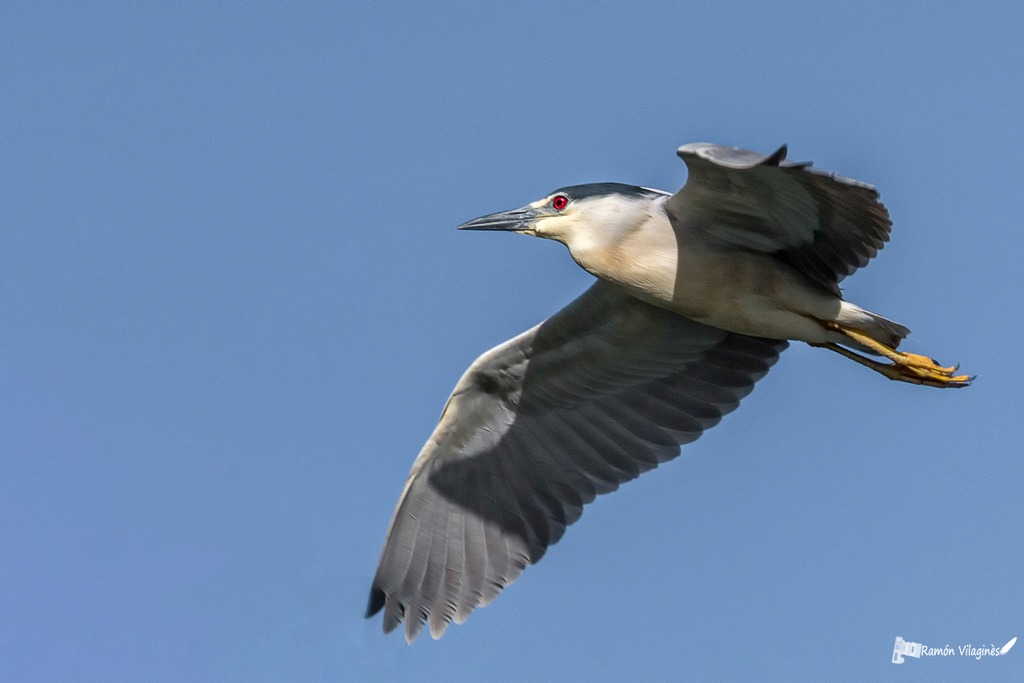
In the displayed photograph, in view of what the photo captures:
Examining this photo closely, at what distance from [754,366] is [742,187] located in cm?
184

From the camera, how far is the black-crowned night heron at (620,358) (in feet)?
23.3

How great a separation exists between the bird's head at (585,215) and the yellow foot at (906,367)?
160 centimetres

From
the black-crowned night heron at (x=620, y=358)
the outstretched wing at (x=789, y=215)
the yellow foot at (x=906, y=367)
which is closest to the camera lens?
the outstretched wing at (x=789, y=215)

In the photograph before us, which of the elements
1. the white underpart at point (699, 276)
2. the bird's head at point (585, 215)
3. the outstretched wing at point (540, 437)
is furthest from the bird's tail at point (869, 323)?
the bird's head at point (585, 215)

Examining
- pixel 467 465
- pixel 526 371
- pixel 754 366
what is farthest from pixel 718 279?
pixel 467 465

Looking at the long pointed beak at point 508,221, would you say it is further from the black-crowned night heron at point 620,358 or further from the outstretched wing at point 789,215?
the outstretched wing at point 789,215

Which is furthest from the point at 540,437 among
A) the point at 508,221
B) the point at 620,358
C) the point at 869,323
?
the point at 869,323

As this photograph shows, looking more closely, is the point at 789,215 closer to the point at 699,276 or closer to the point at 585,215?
the point at 699,276

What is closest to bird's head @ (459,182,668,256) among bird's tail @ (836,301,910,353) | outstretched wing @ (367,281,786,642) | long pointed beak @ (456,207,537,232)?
long pointed beak @ (456,207,537,232)

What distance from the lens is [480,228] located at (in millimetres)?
7691

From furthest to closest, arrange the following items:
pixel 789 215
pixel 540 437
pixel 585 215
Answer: pixel 540 437 → pixel 585 215 → pixel 789 215

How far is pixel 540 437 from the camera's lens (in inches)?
345

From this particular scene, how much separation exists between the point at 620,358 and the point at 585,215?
1.49 m

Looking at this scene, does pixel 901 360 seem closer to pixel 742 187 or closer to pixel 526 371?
pixel 742 187
